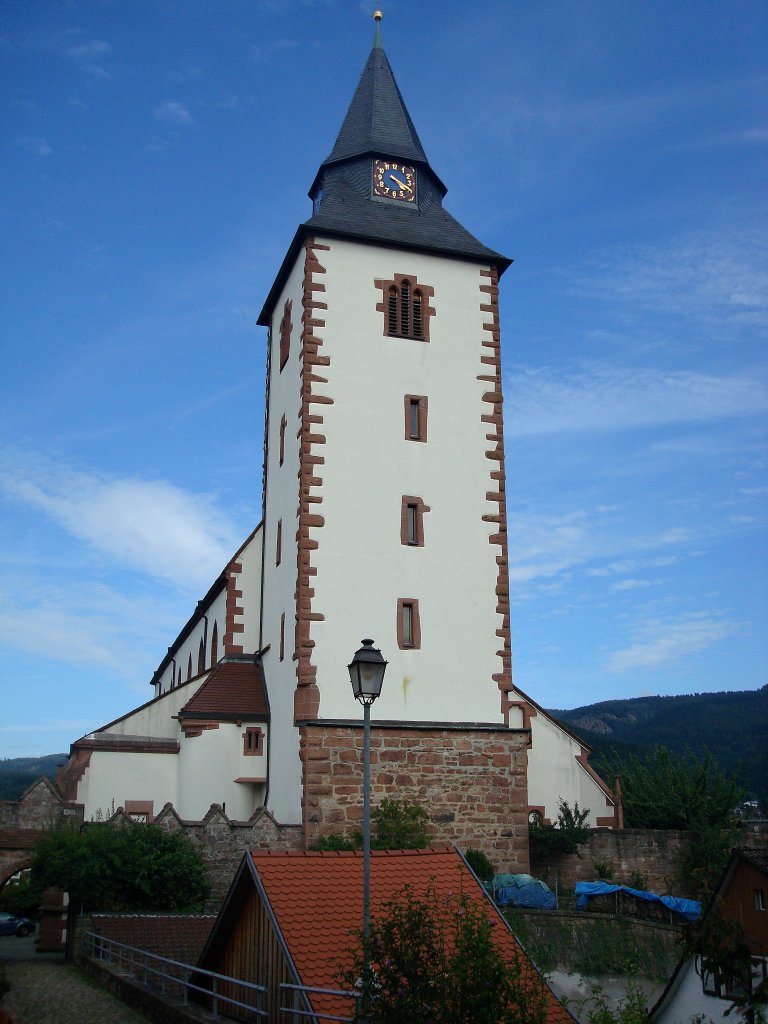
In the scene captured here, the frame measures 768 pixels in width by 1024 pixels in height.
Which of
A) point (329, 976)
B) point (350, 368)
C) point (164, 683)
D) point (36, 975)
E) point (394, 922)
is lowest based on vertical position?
point (36, 975)

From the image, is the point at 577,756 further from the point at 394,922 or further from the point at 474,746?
the point at 394,922

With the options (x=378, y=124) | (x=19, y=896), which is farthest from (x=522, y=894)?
(x=378, y=124)

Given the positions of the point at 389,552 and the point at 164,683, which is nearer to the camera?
the point at 389,552

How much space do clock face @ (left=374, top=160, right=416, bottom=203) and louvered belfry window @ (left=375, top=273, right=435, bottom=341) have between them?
3545mm

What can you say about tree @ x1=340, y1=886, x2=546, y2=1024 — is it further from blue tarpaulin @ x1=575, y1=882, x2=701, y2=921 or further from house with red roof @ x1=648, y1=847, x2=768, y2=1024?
blue tarpaulin @ x1=575, y1=882, x2=701, y2=921

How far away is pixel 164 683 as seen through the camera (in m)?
48.0

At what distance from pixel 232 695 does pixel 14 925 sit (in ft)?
32.1

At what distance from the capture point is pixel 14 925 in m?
28.3

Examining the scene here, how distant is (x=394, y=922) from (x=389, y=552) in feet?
49.5

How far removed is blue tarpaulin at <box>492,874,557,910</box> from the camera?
20.4 metres

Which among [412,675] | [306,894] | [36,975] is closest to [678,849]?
[412,675]

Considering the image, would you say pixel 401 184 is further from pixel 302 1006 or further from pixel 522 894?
pixel 302 1006

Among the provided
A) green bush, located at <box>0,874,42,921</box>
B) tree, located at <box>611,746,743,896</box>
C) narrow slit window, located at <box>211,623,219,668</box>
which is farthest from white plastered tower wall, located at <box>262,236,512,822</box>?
tree, located at <box>611,746,743,896</box>

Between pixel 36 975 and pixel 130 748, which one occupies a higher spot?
pixel 130 748
